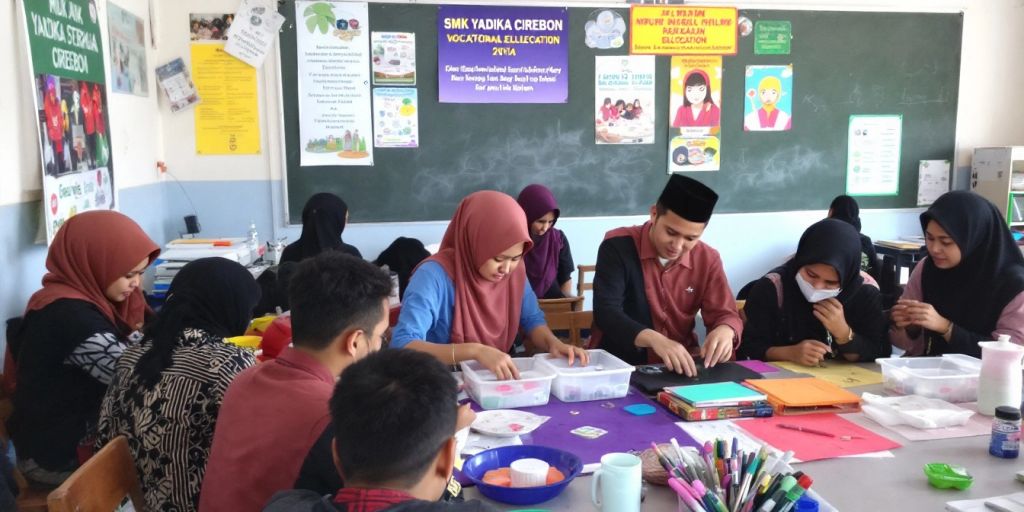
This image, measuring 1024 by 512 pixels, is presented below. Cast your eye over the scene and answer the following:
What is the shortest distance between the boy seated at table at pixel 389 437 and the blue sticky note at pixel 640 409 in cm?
86

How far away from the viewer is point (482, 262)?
2.38 metres

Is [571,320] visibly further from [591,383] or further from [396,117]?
[396,117]

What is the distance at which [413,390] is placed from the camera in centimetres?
107

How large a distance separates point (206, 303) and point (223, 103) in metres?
3.01

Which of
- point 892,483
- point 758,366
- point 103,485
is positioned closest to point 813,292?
point 758,366

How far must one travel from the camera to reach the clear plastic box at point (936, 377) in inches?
77.0

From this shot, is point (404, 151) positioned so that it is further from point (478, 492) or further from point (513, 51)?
point (478, 492)

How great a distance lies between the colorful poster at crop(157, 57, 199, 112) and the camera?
438 centimetres

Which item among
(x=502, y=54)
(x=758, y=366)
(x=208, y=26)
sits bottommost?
(x=758, y=366)

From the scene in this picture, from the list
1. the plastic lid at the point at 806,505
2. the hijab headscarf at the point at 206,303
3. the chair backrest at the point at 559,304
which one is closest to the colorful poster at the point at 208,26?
the chair backrest at the point at 559,304

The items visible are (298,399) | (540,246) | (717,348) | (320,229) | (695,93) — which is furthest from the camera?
(695,93)

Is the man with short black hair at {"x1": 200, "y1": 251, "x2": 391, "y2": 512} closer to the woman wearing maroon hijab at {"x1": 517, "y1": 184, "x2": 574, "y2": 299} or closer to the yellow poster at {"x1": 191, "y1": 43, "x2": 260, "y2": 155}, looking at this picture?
the woman wearing maroon hijab at {"x1": 517, "y1": 184, "x2": 574, "y2": 299}

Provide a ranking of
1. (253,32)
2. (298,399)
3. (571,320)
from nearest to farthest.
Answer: (298,399) < (571,320) < (253,32)

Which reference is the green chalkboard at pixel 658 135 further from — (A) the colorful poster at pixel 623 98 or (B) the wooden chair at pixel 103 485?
(B) the wooden chair at pixel 103 485
